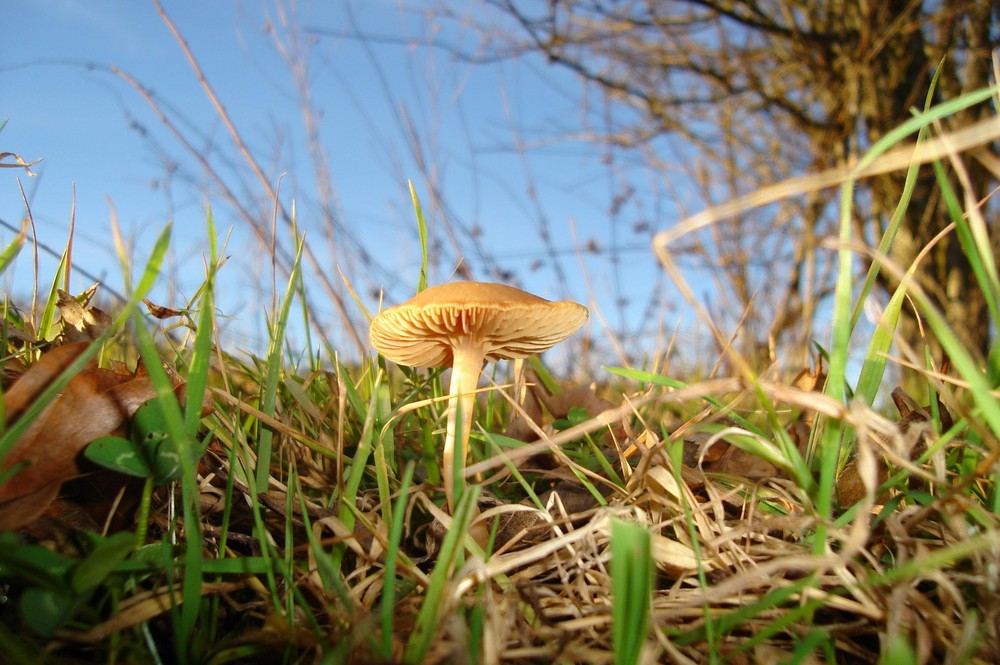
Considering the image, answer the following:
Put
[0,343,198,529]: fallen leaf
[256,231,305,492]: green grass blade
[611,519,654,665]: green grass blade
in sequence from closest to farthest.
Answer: [611,519,654,665]: green grass blade < [0,343,198,529]: fallen leaf < [256,231,305,492]: green grass blade

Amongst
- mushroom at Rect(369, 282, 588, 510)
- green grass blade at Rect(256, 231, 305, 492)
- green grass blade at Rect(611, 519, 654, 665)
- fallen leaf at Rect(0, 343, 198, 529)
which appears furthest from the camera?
mushroom at Rect(369, 282, 588, 510)

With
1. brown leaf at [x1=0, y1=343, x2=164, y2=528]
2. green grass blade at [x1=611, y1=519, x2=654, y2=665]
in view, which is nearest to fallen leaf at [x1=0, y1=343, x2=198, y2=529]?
brown leaf at [x1=0, y1=343, x2=164, y2=528]

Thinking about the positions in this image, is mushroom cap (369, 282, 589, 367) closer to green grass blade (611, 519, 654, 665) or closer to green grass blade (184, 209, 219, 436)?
green grass blade (184, 209, 219, 436)

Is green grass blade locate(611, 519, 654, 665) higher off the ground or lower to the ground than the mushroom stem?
lower

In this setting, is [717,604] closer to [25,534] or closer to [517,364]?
[517,364]

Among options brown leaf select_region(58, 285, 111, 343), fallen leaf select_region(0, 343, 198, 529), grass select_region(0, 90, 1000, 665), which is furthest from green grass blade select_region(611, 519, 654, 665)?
brown leaf select_region(58, 285, 111, 343)

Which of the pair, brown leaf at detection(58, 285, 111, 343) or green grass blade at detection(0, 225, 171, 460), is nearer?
green grass blade at detection(0, 225, 171, 460)

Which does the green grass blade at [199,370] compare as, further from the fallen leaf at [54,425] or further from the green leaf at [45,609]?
the green leaf at [45,609]

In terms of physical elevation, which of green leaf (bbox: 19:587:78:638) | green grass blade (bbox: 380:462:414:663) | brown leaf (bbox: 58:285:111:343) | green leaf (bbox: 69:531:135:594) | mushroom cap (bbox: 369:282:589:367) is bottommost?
green leaf (bbox: 19:587:78:638)

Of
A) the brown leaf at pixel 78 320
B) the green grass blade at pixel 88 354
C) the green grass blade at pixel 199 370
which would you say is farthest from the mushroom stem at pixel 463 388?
the brown leaf at pixel 78 320
